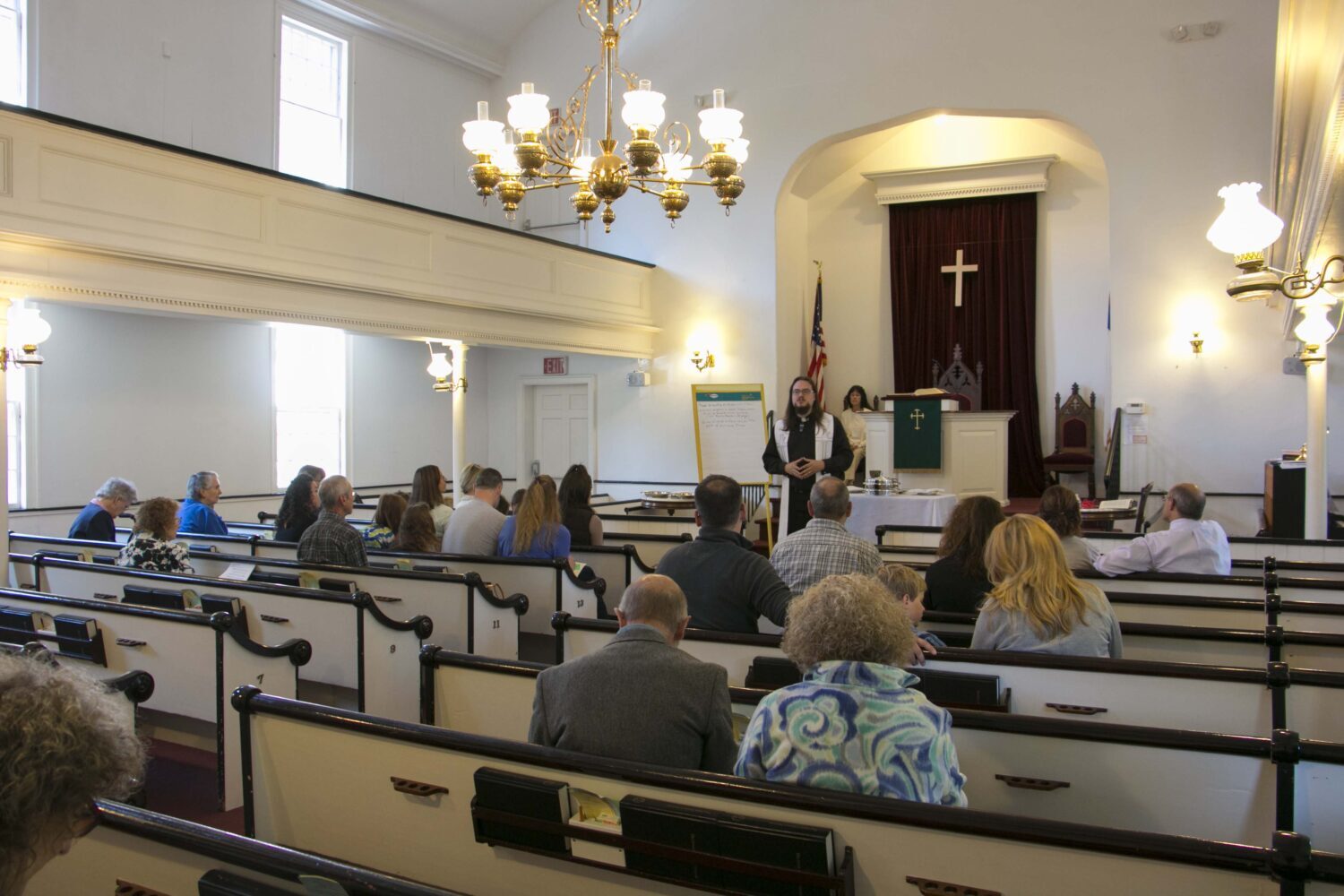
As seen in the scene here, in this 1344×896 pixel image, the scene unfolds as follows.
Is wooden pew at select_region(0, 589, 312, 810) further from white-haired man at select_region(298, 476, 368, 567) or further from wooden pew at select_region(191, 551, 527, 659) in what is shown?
white-haired man at select_region(298, 476, 368, 567)

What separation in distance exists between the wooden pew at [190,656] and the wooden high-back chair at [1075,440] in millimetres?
8872

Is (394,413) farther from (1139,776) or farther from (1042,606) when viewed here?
(1139,776)

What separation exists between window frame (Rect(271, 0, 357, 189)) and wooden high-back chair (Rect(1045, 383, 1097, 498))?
8204 millimetres

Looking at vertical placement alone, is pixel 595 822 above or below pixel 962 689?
below

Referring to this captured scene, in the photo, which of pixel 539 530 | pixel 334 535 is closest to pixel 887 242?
pixel 539 530

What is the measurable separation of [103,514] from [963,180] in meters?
9.73

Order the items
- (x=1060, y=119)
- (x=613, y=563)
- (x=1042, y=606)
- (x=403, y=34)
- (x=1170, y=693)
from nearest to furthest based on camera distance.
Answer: (x=1170, y=693) < (x=1042, y=606) < (x=613, y=563) < (x=1060, y=119) < (x=403, y=34)

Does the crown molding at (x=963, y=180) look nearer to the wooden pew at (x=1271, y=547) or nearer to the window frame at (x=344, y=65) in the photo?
the window frame at (x=344, y=65)

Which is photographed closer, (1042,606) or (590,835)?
(590,835)

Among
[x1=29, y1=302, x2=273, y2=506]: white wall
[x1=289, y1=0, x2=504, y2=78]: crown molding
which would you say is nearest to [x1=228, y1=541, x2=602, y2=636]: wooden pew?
[x1=29, y1=302, x2=273, y2=506]: white wall

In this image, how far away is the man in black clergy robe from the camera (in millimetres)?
6375

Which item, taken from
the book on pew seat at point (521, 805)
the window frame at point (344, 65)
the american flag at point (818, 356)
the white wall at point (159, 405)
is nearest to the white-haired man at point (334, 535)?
the book on pew seat at point (521, 805)

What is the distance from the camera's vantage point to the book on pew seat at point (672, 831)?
179 centimetres

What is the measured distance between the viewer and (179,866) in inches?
70.0
